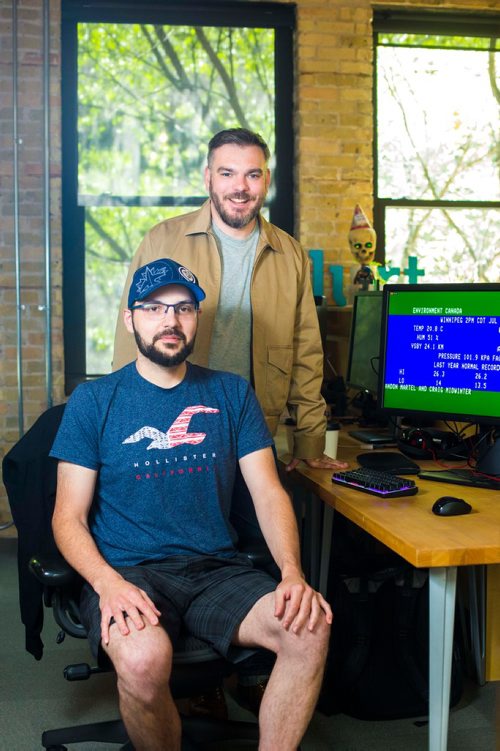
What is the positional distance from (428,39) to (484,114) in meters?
0.52

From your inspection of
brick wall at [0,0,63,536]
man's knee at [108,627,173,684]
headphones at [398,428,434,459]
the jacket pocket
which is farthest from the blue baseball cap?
brick wall at [0,0,63,536]

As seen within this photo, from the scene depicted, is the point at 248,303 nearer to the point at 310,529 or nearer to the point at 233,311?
the point at 233,311

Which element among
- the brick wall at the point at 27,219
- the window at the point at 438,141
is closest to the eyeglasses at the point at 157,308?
the brick wall at the point at 27,219

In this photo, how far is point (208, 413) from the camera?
7.52ft

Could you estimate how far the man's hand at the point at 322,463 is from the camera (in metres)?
2.76

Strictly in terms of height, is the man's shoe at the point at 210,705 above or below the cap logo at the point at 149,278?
below

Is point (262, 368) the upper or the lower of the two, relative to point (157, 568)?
upper

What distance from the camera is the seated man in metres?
1.92

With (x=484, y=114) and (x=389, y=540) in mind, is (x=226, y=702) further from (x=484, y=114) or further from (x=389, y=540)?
(x=484, y=114)

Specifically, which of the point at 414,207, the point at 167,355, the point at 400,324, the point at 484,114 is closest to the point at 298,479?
the point at 400,324

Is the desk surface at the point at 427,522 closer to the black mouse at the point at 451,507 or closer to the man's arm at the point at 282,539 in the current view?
the black mouse at the point at 451,507

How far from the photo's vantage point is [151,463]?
7.21 feet

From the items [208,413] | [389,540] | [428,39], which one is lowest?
[389,540]

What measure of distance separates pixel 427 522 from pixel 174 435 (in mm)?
639
